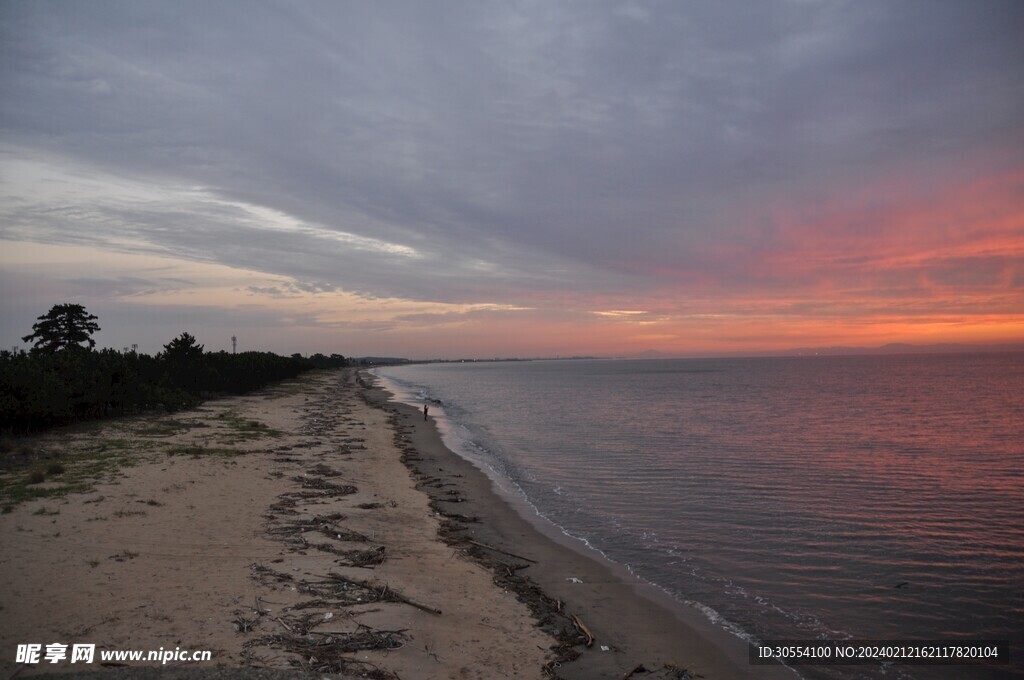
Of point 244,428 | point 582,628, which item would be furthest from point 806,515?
point 244,428

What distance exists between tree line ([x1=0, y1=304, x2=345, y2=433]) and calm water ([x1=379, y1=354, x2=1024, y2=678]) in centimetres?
1831

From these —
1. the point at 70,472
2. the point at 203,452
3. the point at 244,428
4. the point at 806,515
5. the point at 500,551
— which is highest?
the point at 70,472

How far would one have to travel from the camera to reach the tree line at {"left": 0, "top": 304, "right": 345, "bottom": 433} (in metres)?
22.0

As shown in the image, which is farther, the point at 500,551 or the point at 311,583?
the point at 500,551

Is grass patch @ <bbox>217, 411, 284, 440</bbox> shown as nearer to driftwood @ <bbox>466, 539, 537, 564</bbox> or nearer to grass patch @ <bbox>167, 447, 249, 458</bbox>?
grass patch @ <bbox>167, 447, 249, 458</bbox>

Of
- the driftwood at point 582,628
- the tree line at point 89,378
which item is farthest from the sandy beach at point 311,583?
the tree line at point 89,378

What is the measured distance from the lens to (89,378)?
2627 cm

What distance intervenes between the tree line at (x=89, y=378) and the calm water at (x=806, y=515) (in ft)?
60.1

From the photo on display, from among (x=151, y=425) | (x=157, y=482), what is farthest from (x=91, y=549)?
(x=151, y=425)

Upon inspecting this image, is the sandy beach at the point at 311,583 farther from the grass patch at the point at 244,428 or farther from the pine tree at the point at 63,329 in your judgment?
the pine tree at the point at 63,329

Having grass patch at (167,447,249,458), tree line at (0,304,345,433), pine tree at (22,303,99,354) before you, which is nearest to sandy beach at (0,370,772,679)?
grass patch at (167,447,249,458)

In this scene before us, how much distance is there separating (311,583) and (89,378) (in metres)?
24.1

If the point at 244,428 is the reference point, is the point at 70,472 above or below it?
above

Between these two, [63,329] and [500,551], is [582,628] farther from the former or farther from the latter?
[63,329]
